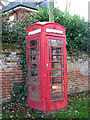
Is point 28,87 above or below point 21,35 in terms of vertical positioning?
below

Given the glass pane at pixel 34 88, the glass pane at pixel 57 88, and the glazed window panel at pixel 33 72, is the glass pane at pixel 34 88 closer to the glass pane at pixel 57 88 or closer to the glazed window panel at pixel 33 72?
the glazed window panel at pixel 33 72

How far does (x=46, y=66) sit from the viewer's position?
14.1ft

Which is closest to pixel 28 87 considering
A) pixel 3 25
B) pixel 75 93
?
pixel 3 25

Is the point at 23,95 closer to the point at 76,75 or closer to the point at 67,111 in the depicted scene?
the point at 67,111

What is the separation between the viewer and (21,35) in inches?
211

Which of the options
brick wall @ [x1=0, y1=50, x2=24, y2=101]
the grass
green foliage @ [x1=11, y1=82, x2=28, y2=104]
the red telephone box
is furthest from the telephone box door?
brick wall @ [x1=0, y1=50, x2=24, y2=101]

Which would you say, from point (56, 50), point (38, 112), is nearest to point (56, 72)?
point (56, 50)

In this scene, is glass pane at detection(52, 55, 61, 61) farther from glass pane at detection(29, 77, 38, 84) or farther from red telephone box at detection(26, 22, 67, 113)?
glass pane at detection(29, 77, 38, 84)

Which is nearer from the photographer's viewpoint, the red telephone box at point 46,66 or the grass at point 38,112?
the grass at point 38,112

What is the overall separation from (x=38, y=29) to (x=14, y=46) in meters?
1.23

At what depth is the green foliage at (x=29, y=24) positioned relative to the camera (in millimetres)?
5051

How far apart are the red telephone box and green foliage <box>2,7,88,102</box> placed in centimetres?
40

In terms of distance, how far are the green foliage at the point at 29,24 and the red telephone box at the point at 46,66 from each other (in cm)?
40

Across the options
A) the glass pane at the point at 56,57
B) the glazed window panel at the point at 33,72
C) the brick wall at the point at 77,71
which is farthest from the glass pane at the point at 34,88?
the brick wall at the point at 77,71
